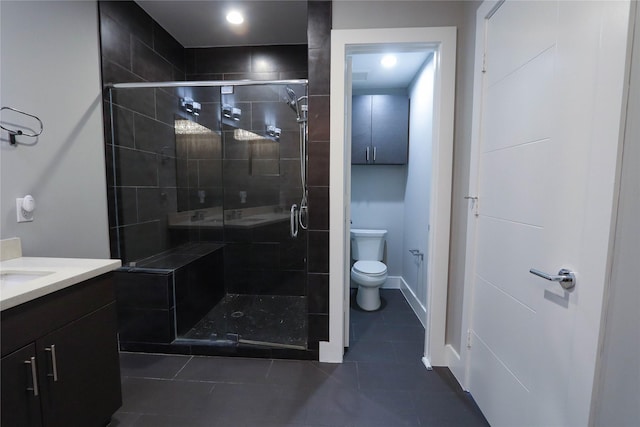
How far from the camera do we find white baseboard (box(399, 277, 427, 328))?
95.8 inches

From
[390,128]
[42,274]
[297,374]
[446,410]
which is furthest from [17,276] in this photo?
[390,128]

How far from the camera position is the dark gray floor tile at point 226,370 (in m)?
1.73

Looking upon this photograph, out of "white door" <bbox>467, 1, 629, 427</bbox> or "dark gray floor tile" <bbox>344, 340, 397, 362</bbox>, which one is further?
"dark gray floor tile" <bbox>344, 340, 397, 362</bbox>

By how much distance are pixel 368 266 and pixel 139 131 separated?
96.6 inches

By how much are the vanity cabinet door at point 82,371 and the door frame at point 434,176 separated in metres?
1.24

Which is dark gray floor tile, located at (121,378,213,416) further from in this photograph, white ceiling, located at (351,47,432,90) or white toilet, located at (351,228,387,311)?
white ceiling, located at (351,47,432,90)

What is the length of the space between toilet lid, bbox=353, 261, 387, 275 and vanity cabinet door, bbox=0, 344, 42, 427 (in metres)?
2.21

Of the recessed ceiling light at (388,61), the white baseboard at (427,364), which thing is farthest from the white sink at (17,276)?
the recessed ceiling light at (388,61)

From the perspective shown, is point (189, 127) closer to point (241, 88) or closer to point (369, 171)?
point (241, 88)

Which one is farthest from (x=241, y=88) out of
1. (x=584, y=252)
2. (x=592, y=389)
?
(x=592, y=389)

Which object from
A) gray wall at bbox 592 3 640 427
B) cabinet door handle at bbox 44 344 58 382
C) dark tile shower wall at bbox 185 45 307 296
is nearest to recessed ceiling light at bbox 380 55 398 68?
dark tile shower wall at bbox 185 45 307 296

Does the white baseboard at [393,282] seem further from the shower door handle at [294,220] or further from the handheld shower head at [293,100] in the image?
the handheld shower head at [293,100]

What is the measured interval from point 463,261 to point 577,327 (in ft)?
2.63

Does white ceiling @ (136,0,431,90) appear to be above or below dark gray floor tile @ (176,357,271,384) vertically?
above
